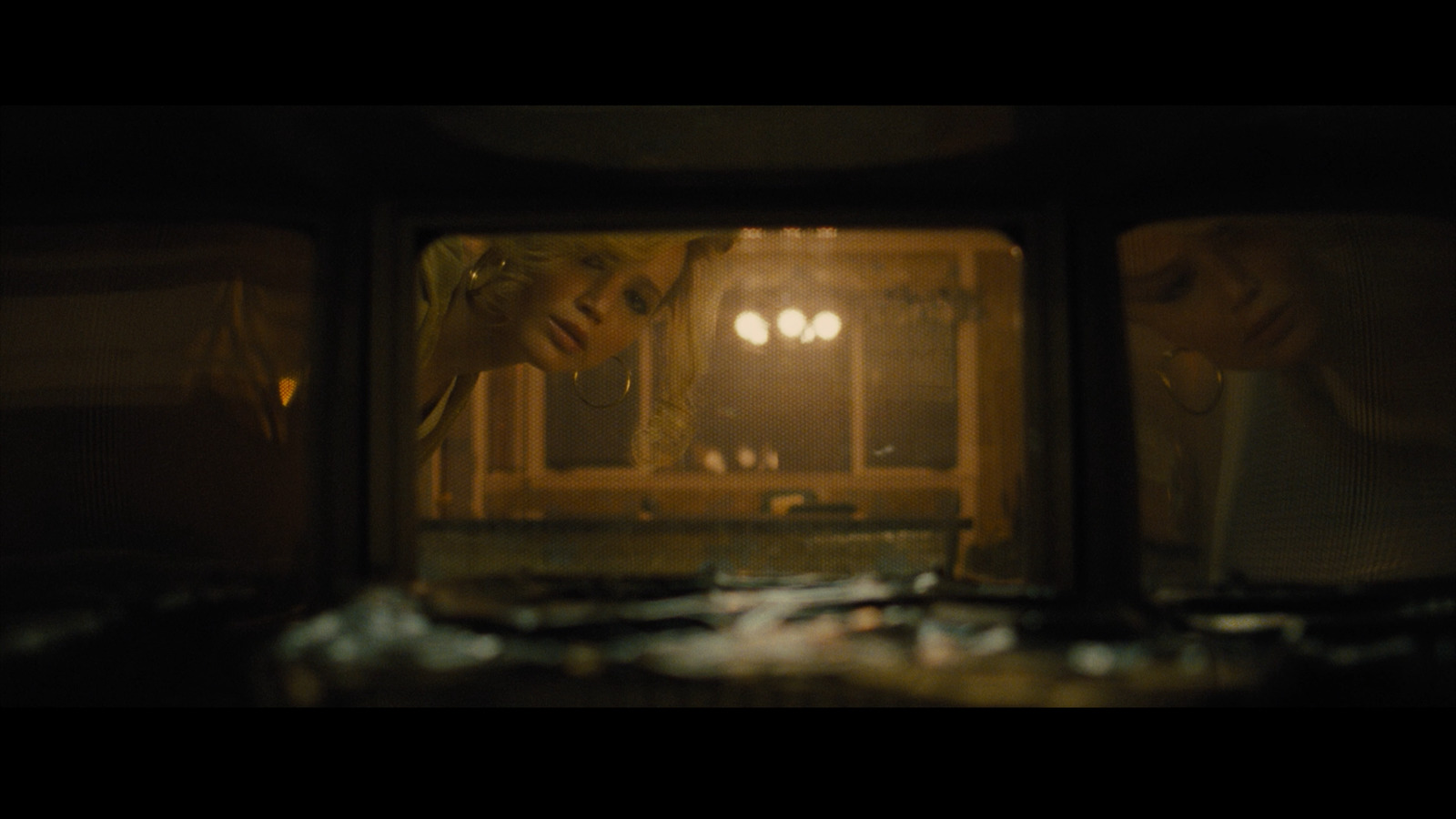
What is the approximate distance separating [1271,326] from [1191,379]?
0.09 m

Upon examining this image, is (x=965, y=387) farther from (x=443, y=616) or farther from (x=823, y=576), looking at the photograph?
(x=443, y=616)

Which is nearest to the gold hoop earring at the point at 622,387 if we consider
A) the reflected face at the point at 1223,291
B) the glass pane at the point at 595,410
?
the glass pane at the point at 595,410

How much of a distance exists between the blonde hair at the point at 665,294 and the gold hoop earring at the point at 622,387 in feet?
0.10

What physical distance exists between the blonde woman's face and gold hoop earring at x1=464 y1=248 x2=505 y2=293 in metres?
0.04

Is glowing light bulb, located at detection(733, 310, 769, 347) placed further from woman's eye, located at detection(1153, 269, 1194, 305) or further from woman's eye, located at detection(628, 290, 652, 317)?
woman's eye, located at detection(1153, 269, 1194, 305)

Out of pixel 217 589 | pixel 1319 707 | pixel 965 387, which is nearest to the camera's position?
pixel 1319 707

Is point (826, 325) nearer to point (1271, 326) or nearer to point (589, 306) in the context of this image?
point (589, 306)

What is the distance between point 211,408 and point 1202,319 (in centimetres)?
86

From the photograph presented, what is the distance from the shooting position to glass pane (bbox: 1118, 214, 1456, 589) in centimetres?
72

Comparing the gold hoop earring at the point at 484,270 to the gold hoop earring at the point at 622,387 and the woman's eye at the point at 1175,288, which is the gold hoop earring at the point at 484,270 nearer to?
the gold hoop earring at the point at 622,387

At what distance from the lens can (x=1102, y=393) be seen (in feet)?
2.28

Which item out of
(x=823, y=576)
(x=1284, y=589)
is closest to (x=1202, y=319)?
(x=1284, y=589)

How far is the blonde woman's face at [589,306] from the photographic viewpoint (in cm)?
82

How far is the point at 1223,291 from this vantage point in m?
0.75
